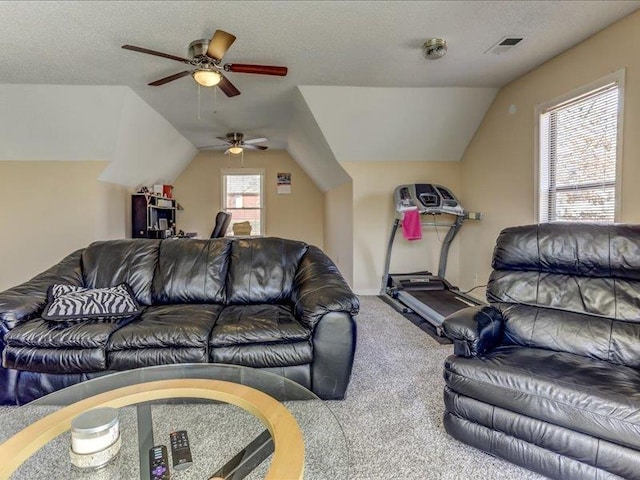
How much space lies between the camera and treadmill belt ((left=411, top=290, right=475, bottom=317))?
12.0ft

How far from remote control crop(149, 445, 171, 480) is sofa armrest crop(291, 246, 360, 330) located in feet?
3.26

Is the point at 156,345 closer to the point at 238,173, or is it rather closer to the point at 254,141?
the point at 254,141

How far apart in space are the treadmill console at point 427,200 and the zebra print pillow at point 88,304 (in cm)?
328

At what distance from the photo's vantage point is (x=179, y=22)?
267cm

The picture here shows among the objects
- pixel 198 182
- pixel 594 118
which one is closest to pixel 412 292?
pixel 594 118

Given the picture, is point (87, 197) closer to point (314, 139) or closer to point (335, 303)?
point (314, 139)

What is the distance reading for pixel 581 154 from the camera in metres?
3.15

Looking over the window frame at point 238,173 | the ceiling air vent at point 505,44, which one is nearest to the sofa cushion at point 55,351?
the ceiling air vent at point 505,44

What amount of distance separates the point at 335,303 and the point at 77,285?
1962 mm

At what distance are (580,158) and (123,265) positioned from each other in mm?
4094

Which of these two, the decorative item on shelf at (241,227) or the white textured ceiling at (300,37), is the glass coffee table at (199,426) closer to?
the white textured ceiling at (300,37)

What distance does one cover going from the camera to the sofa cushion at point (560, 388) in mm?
1285

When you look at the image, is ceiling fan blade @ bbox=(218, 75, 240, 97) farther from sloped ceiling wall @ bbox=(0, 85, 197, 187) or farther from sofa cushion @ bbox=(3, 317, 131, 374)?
sofa cushion @ bbox=(3, 317, 131, 374)

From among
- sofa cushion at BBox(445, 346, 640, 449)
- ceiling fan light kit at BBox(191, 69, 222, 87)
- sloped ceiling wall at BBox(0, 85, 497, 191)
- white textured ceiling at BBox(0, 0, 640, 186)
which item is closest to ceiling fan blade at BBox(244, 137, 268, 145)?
sloped ceiling wall at BBox(0, 85, 497, 191)
